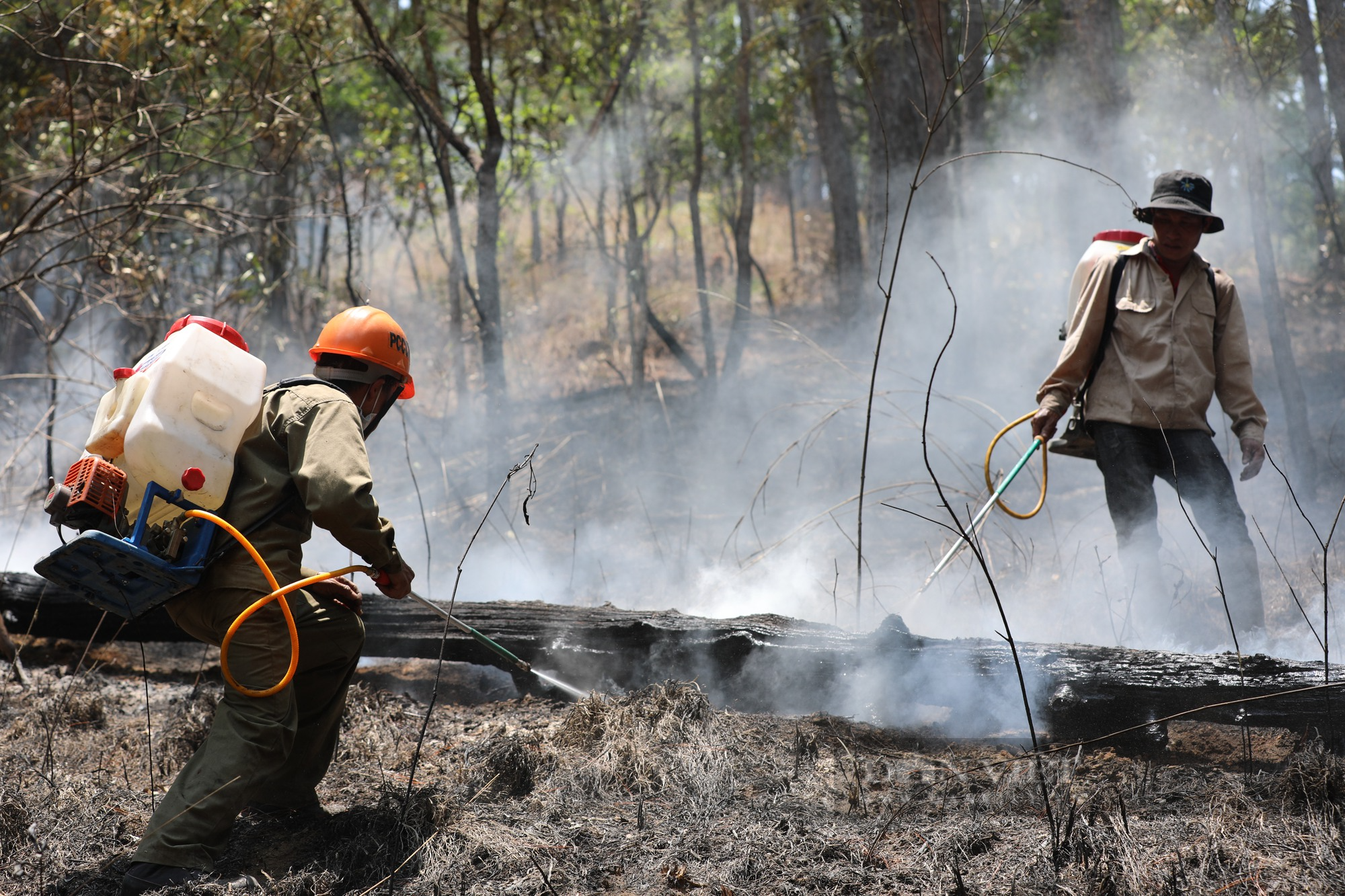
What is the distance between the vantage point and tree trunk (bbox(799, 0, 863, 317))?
A: 9508 mm

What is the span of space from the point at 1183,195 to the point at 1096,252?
396 mm

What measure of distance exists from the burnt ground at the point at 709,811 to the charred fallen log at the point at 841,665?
153mm

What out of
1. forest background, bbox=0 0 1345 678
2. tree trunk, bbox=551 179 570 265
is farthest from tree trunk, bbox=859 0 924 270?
tree trunk, bbox=551 179 570 265

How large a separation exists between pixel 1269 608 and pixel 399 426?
836 cm

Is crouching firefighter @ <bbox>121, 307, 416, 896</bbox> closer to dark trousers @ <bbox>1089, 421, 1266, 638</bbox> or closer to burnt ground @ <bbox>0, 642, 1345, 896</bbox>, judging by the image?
burnt ground @ <bbox>0, 642, 1345, 896</bbox>

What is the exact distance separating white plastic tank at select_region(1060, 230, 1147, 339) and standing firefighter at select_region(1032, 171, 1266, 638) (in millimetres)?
110

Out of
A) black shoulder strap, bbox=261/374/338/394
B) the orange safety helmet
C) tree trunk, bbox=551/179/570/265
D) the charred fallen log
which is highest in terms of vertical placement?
tree trunk, bbox=551/179/570/265

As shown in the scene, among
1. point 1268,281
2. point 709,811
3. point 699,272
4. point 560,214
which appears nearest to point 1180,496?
point 709,811

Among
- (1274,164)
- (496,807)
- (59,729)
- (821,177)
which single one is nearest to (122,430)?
(496,807)

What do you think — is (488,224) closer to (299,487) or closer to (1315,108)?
(299,487)

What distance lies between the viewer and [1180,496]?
11.7 feet

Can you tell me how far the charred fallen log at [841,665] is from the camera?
3004 millimetres

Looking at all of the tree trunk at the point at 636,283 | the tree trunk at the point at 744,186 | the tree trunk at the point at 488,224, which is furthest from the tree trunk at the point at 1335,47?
the tree trunk at the point at 488,224

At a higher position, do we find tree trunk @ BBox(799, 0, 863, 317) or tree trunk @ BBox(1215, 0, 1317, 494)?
tree trunk @ BBox(799, 0, 863, 317)
